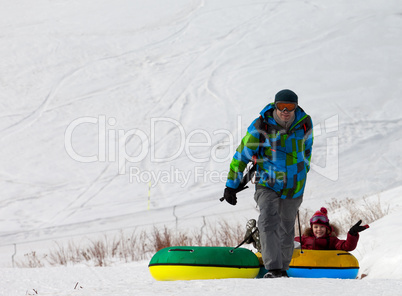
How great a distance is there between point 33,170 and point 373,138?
319 inches

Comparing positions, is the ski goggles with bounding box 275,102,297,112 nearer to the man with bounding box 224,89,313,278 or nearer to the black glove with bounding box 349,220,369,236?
the man with bounding box 224,89,313,278

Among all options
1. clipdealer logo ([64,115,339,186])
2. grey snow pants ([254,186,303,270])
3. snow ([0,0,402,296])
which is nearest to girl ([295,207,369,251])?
snow ([0,0,402,296])

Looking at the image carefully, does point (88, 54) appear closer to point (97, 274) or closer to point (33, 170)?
point (33, 170)

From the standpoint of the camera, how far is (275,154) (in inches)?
174

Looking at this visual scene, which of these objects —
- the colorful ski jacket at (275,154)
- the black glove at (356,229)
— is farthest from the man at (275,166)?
the black glove at (356,229)

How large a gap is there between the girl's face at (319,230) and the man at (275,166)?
0.98 metres

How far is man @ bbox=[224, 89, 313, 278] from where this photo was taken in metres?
4.39

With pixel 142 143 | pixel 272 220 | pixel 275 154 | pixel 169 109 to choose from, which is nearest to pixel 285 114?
pixel 275 154

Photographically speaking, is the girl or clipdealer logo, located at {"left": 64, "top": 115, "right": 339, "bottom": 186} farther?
clipdealer logo, located at {"left": 64, "top": 115, "right": 339, "bottom": 186}

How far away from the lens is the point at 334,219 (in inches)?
318

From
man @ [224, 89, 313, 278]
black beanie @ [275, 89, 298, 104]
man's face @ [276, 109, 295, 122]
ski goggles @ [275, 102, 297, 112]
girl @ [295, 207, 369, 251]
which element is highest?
black beanie @ [275, 89, 298, 104]

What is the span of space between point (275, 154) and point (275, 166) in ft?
0.27

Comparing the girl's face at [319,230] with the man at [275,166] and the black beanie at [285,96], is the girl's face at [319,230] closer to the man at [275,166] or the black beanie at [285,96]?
the man at [275,166]

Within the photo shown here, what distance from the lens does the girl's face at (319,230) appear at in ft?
17.8
